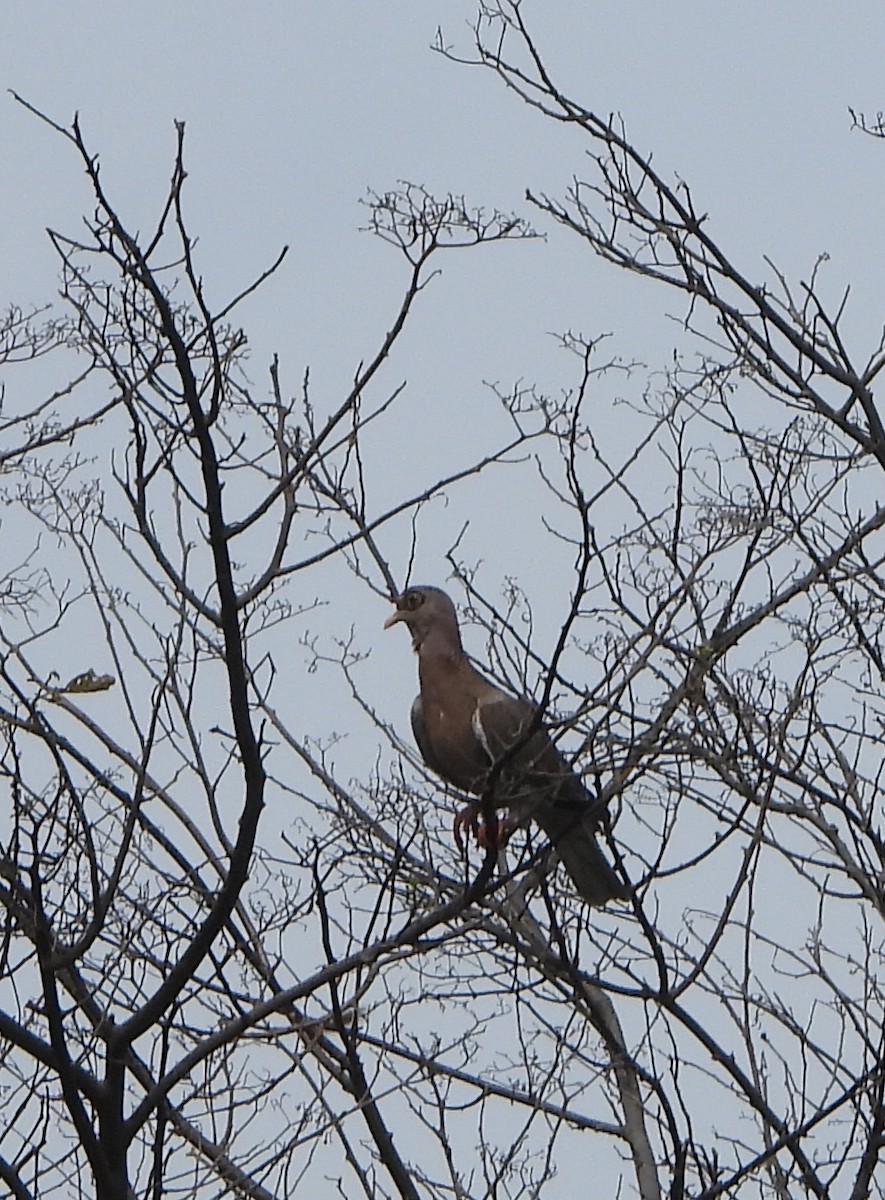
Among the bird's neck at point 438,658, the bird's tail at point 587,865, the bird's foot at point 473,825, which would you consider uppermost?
the bird's neck at point 438,658

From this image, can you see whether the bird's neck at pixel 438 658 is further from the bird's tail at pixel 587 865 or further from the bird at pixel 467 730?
the bird's tail at pixel 587 865

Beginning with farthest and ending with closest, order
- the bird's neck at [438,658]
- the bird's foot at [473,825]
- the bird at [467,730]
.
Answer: the bird's neck at [438,658], the bird at [467,730], the bird's foot at [473,825]

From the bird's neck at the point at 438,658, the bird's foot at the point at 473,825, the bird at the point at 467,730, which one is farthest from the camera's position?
the bird's neck at the point at 438,658

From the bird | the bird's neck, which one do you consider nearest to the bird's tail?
the bird

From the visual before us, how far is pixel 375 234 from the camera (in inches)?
185

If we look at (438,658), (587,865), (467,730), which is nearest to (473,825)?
(587,865)

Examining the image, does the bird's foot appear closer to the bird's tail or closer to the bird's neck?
the bird's tail

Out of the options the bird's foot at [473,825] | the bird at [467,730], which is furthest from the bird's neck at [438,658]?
the bird's foot at [473,825]

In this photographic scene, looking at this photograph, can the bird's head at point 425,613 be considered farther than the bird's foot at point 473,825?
Yes

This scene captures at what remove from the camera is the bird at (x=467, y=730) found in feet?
18.7

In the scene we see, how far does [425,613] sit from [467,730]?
0.52 metres

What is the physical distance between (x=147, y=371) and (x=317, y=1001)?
1993mm

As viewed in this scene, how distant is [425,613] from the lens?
675 cm

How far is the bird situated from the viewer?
5.70 meters
